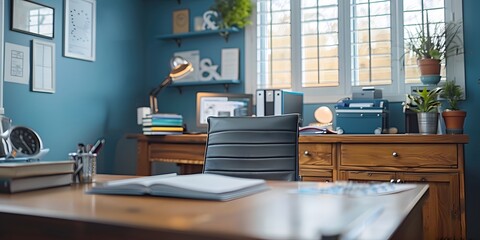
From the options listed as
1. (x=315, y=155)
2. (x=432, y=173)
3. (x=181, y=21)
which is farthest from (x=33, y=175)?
(x=181, y=21)

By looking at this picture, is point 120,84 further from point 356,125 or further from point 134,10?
point 356,125

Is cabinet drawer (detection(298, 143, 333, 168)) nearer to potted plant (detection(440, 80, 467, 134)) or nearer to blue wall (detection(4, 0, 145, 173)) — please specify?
potted plant (detection(440, 80, 467, 134))

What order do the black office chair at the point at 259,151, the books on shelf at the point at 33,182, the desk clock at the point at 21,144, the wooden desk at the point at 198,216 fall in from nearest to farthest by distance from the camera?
the wooden desk at the point at 198,216 → the books on shelf at the point at 33,182 → the desk clock at the point at 21,144 → the black office chair at the point at 259,151

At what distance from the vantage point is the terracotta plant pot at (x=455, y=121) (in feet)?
9.09

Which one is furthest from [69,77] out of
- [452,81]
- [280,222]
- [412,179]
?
[280,222]

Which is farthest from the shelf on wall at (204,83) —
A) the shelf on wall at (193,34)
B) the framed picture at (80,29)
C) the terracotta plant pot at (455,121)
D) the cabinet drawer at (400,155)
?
the terracotta plant pot at (455,121)

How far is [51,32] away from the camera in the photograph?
10.3ft

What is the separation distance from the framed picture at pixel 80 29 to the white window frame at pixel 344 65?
1.18 meters

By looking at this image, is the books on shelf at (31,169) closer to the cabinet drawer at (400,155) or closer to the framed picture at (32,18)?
the cabinet drawer at (400,155)

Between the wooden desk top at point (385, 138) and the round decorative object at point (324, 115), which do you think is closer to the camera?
the wooden desk top at point (385, 138)

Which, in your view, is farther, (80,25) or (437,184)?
(80,25)

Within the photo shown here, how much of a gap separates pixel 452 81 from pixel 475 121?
0.29 metres

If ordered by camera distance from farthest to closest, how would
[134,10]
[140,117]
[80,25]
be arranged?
1. [134,10]
2. [140,117]
3. [80,25]

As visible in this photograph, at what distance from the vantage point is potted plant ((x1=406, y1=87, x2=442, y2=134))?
273cm
